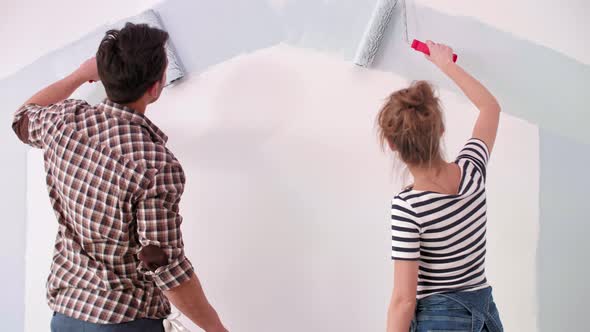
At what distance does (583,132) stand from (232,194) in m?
0.84

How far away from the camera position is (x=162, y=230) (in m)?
1.00

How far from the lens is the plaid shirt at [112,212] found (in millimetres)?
1006

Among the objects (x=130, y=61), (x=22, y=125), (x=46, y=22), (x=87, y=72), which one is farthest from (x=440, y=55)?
(x=46, y=22)

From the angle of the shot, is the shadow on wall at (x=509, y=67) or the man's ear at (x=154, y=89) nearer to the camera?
the man's ear at (x=154, y=89)

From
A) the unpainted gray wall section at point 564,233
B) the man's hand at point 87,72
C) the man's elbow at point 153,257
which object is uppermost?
the man's hand at point 87,72

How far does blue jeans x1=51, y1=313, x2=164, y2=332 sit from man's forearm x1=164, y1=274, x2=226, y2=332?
61mm

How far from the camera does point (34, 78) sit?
60.5 inches

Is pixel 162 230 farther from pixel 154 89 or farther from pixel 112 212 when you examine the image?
pixel 154 89

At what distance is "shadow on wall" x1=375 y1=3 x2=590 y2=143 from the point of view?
4.46ft

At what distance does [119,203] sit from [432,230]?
54 centimetres

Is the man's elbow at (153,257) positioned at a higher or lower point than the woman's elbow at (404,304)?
higher

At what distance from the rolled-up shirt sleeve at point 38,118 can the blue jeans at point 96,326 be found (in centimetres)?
34

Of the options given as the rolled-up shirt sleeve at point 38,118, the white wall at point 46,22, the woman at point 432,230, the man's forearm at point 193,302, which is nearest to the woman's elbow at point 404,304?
the woman at point 432,230

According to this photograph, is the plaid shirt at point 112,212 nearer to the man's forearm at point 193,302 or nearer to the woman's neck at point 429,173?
the man's forearm at point 193,302
